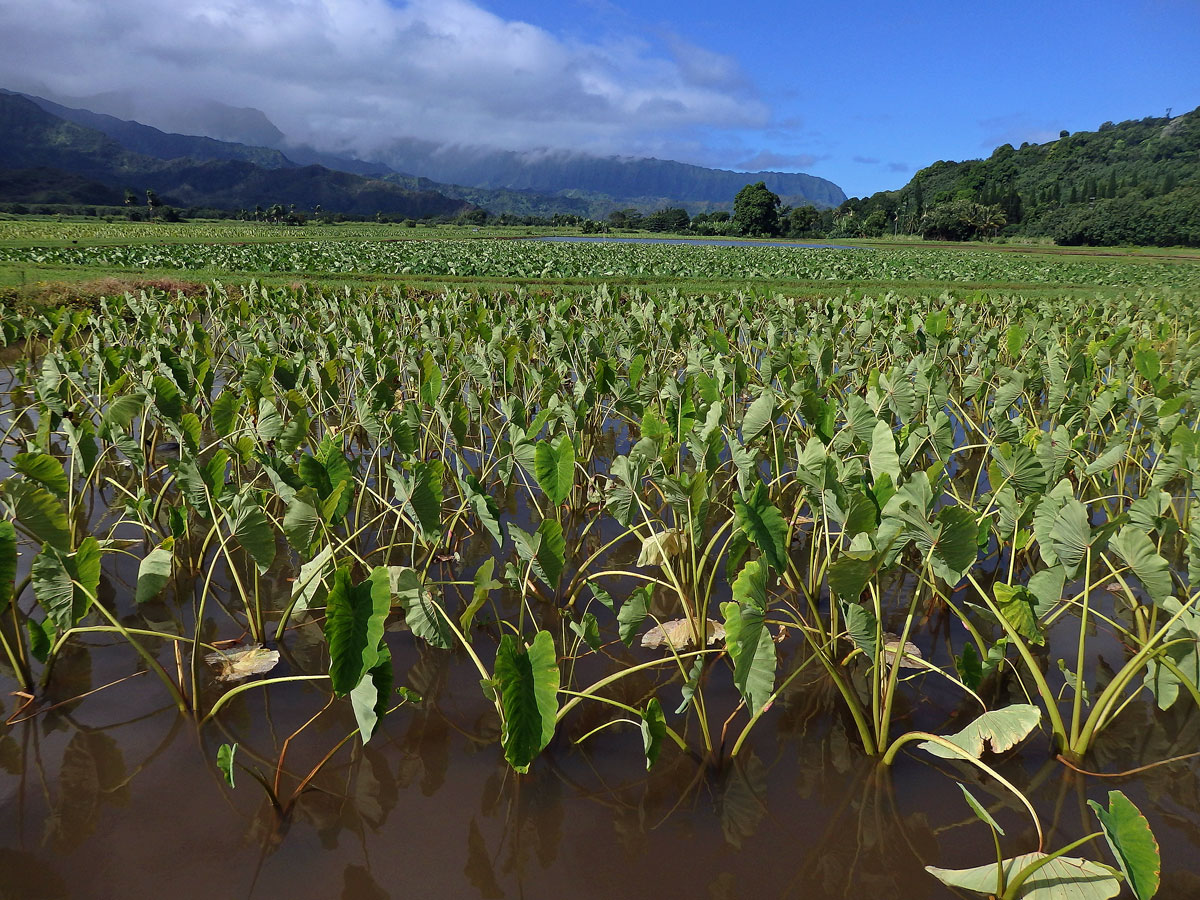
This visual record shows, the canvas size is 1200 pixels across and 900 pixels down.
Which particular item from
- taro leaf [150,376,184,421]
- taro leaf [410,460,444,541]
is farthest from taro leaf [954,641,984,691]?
taro leaf [150,376,184,421]

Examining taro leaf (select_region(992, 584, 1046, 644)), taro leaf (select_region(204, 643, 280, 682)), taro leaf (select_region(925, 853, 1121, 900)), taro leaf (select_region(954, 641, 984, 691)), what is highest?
taro leaf (select_region(992, 584, 1046, 644))

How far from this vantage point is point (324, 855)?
6.19 feet

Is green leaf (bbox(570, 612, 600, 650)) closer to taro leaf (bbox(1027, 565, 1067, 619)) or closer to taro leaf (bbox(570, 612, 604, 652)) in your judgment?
taro leaf (bbox(570, 612, 604, 652))

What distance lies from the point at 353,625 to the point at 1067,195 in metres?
94.9

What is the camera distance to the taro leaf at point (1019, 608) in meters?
2.09

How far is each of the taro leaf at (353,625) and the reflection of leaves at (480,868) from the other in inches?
23.7

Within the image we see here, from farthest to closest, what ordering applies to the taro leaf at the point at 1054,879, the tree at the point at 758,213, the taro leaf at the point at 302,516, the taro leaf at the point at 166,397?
1. the tree at the point at 758,213
2. the taro leaf at the point at 166,397
3. the taro leaf at the point at 302,516
4. the taro leaf at the point at 1054,879

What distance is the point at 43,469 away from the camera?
2336 mm

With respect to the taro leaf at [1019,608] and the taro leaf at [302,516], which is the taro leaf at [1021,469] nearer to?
the taro leaf at [1019,608]

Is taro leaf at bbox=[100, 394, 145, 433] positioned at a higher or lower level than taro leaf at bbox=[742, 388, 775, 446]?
lower

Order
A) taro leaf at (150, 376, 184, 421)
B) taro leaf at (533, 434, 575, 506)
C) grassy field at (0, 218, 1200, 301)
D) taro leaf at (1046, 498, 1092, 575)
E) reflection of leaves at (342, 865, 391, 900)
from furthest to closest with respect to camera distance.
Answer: grassy field at (0, 218, 1200, 301) → taro leaf at (150, 376, 184, 421) → taro leaf at (533, 434, 575, 506) → taro leaf at (1046, 498, 1092, 575) → reflection of leaves at (342, 865, 391, 900)

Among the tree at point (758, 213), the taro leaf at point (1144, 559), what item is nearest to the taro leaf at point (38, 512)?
the taro leaf at point (1144, 559)

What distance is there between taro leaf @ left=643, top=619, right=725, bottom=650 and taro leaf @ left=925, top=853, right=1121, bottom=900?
134 cm

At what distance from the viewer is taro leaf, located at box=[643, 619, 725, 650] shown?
287 cm
